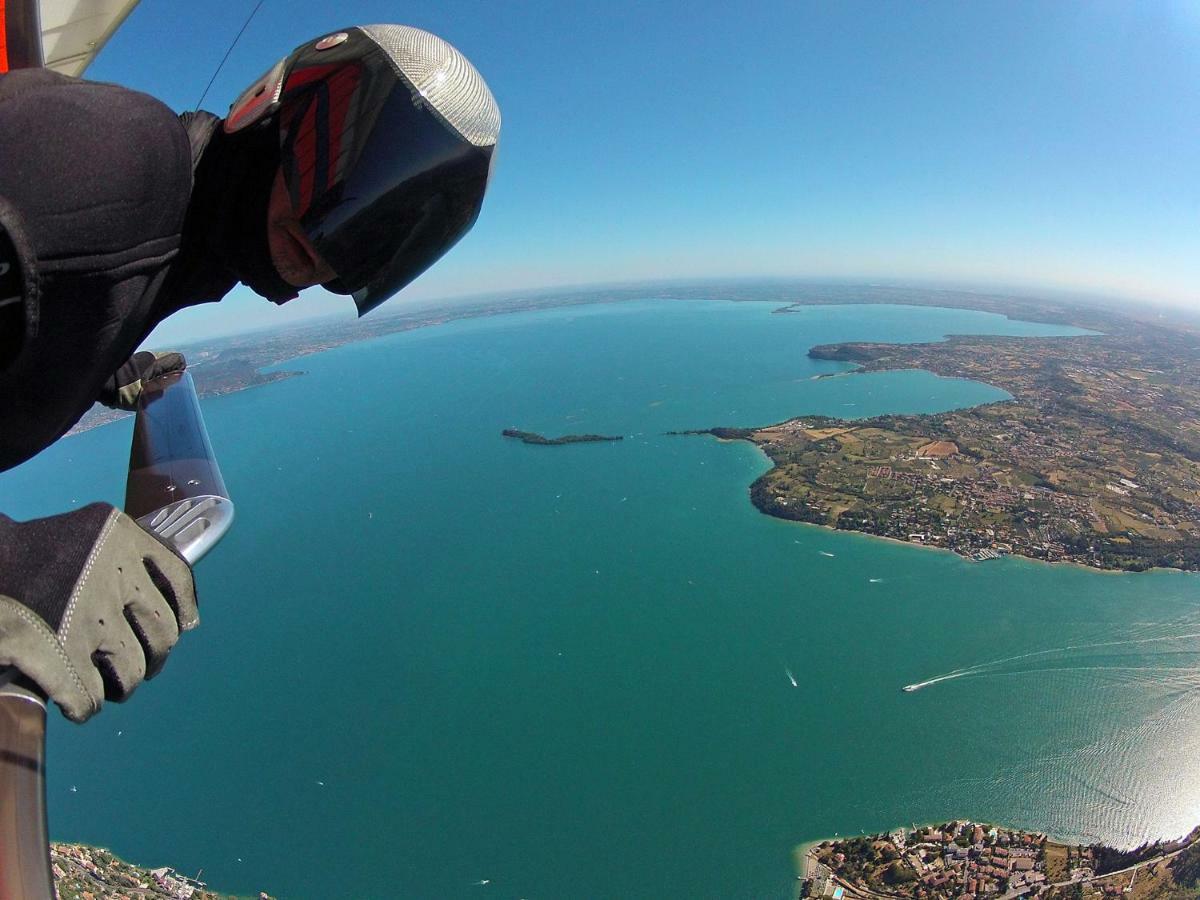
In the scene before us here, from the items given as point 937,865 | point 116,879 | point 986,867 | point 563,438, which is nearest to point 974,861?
point 986,867

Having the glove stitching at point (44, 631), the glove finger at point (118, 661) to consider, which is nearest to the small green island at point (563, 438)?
the glove finger at point (118, 661)

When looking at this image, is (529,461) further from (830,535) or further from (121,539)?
(121,539)

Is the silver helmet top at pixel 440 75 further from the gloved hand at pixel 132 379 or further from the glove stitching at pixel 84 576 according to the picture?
the gloved hand at pixel 132 379

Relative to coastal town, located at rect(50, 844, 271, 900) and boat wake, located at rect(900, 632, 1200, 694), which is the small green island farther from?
coastal town, located at rect(50, 844, 271, 900)

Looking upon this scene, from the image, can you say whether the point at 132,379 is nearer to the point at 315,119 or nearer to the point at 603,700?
the point at 315,119

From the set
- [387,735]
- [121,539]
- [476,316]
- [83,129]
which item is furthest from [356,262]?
[476,316]

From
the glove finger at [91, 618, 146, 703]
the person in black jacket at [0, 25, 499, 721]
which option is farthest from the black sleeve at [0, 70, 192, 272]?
the glove finger at [91, 618, 146, 703]

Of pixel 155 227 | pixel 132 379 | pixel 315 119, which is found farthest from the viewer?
pixel 132 379
